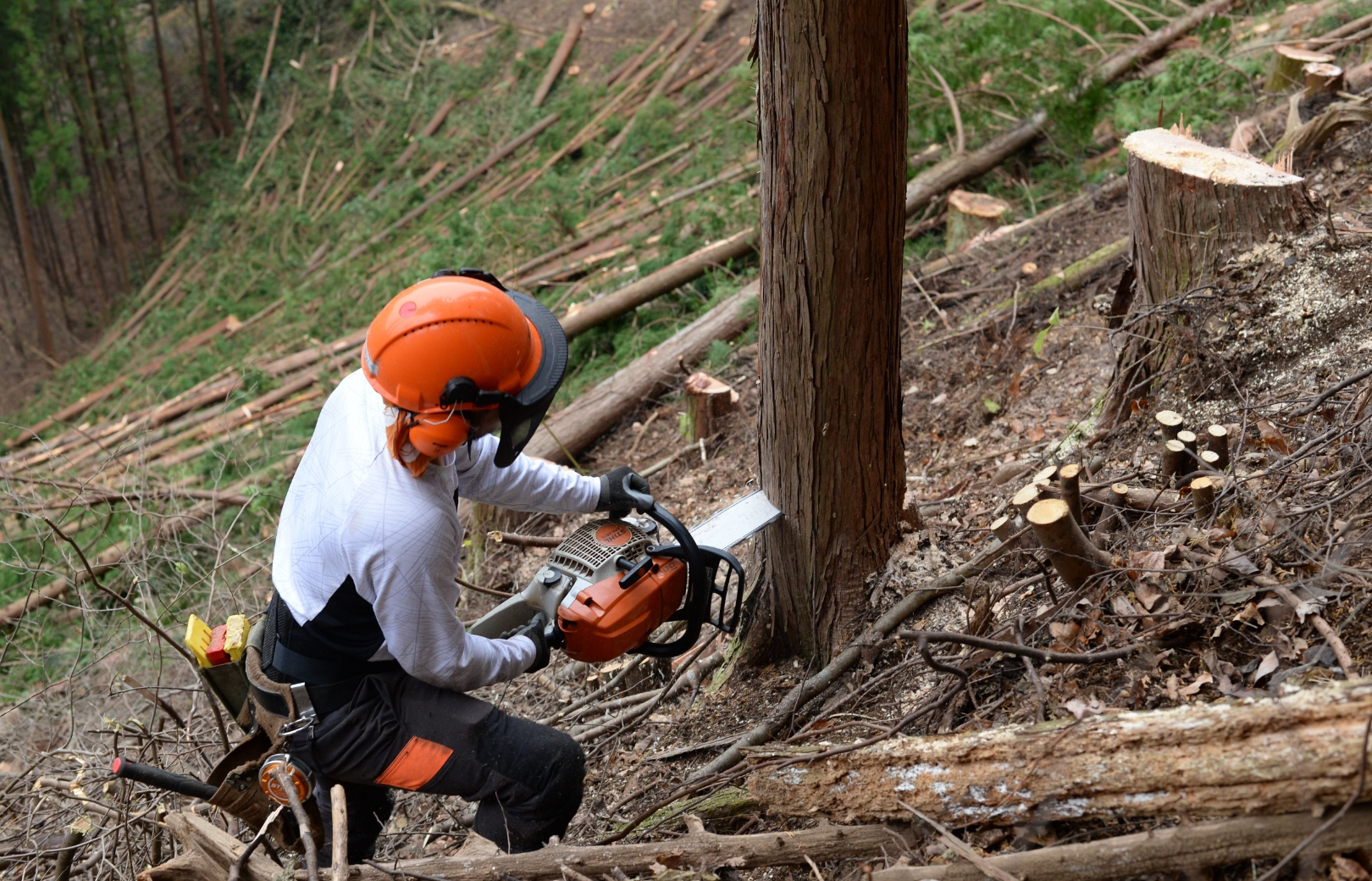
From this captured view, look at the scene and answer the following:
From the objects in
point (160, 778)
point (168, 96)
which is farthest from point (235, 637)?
point (168, 96)

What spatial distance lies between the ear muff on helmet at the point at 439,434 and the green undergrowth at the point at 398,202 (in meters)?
2.13

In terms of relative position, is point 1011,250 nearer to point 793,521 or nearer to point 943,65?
point 943,65

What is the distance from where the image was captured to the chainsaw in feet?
8.83

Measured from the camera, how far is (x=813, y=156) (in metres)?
2.43

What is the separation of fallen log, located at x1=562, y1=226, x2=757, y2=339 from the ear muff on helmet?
4544 millimetres

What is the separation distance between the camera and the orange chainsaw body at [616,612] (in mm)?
2670

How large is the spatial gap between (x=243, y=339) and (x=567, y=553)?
9.19 meters

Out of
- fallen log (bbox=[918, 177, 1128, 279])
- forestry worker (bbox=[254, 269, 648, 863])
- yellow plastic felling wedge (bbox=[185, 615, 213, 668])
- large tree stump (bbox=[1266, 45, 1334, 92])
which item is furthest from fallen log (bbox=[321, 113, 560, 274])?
forestry worker (bbox=[254, 269, 648, 863])

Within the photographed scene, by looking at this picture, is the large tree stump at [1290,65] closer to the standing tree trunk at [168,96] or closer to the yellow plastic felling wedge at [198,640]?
the yellow plastic felling wedge at [198,640]

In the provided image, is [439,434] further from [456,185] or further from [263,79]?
[263,79]

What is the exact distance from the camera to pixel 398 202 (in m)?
11.6

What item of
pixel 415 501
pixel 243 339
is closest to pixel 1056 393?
pixel 415 501

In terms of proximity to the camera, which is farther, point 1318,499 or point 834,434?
point 834,434

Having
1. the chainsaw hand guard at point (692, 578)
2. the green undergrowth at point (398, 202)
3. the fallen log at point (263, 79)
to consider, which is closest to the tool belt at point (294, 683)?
the chainsaw hand guard at point (692, 578)
